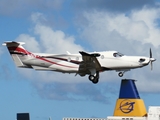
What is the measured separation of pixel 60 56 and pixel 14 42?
8.23 meters

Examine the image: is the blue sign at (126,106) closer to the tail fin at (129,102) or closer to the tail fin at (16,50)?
the tail fin at (129,102)

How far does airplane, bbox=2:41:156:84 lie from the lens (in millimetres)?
93750

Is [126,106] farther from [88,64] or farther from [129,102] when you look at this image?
[88,64]

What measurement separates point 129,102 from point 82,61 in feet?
50.5

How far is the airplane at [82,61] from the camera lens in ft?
308

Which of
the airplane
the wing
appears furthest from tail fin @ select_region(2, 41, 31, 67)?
the wing

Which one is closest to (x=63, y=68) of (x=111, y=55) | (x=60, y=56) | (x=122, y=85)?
(x=60, y=56)

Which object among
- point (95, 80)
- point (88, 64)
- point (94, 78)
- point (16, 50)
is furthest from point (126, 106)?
point (16, 50)

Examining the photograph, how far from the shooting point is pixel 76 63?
96062 mm

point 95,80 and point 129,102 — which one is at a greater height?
point 95,80

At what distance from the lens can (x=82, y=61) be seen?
95375mm

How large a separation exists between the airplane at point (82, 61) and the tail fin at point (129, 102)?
42.8 ft

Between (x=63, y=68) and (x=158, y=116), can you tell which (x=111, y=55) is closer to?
(x=63, y=68)

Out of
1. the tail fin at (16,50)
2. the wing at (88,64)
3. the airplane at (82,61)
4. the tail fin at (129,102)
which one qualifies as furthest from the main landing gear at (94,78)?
the tail fin at (129,102)
